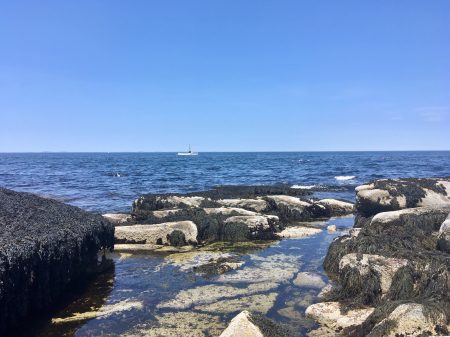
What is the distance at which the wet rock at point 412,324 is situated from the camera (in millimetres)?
4629

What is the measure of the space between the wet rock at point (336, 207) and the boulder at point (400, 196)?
1.97 m

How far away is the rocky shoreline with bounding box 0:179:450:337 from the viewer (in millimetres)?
5109

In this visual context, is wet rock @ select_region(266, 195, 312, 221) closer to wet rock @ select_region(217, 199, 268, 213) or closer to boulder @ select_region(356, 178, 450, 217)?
wet rock @ select_region(217, 199, 268, 213)

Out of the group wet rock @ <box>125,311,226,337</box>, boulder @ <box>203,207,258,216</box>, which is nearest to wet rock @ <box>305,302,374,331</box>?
wet rock @ <box>125,311,226,337</box>

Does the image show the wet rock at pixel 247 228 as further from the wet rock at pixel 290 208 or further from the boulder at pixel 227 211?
the wet rock at pixel 290 208

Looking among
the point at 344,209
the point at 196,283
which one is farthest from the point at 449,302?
the point at 344,209

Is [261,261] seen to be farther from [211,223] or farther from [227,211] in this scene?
[227,211]

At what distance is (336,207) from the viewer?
55.2 feet

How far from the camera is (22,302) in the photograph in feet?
18.4

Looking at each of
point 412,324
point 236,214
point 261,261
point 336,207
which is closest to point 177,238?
point 261,261

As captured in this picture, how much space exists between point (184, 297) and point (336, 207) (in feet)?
37.7

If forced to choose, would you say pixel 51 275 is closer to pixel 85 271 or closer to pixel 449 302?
pixel 85 271

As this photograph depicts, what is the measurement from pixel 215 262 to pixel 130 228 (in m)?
3.25

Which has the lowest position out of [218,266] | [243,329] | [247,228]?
[218,266]
